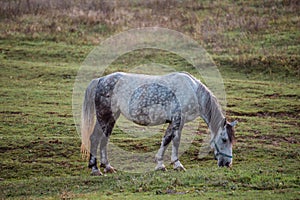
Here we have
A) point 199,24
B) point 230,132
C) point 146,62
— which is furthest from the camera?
point 199,24

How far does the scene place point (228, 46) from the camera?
2528cm

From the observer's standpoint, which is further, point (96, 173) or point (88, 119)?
point (88, 119)

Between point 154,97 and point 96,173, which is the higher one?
point 154,97

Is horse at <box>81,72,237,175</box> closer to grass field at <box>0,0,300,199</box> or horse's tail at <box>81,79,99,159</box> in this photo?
horse's tail at <box>81,79,99,159</box>

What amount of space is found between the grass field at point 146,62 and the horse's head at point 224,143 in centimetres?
29

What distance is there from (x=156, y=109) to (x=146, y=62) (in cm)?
1285

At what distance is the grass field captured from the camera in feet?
32.3

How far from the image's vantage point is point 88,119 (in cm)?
1190

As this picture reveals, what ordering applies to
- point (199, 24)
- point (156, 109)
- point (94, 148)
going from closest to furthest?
1. point (156, 109)
2. point (94, 148)
3. point (199, 24)

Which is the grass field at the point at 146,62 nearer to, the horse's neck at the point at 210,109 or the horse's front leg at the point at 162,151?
the horse's front leg at the point at 162,151

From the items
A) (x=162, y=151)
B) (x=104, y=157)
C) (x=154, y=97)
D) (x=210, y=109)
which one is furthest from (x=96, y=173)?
(x=210, y=109)

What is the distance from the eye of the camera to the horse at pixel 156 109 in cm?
1117

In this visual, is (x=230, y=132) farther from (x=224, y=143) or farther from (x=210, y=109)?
(x=210, y=109)

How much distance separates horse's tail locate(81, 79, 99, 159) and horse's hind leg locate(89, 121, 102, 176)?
0.33 ft
